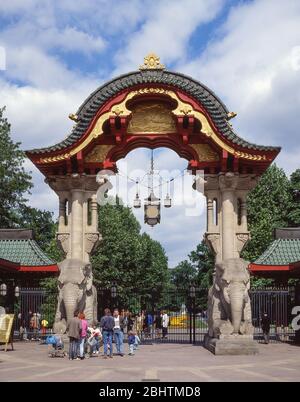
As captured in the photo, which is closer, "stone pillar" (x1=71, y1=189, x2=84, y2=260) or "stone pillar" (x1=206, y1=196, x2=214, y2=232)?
"stone pillar" (x1=71, y1=189, x2=84, y2=260)

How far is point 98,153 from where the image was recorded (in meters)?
26.2

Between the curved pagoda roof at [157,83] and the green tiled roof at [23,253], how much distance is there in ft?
33.6

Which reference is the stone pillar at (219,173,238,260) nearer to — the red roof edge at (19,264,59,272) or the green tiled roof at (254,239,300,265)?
the green tiled roof at (254,239,300,265)

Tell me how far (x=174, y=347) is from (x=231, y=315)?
4.63m

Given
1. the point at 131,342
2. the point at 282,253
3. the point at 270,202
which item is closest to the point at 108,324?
the point at 131,342

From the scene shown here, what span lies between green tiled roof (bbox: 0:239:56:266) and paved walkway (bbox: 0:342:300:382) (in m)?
9.90

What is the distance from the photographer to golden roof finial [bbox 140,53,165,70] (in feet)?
83.3

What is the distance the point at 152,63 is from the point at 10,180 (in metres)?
33.8

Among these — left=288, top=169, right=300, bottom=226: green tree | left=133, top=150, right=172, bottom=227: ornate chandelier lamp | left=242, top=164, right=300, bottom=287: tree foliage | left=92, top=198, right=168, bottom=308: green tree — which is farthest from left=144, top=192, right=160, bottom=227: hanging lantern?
left=288, top=169, right=300, bottom=226: green tree

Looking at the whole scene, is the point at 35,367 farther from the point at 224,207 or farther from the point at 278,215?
the point at 278,215

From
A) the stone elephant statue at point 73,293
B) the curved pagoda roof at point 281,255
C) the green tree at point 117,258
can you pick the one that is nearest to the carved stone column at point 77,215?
the stone elephant statue at point 73,293

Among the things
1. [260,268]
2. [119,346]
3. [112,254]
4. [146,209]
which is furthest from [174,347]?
[112,254]

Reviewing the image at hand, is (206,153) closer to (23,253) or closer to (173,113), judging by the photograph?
(173,113)
